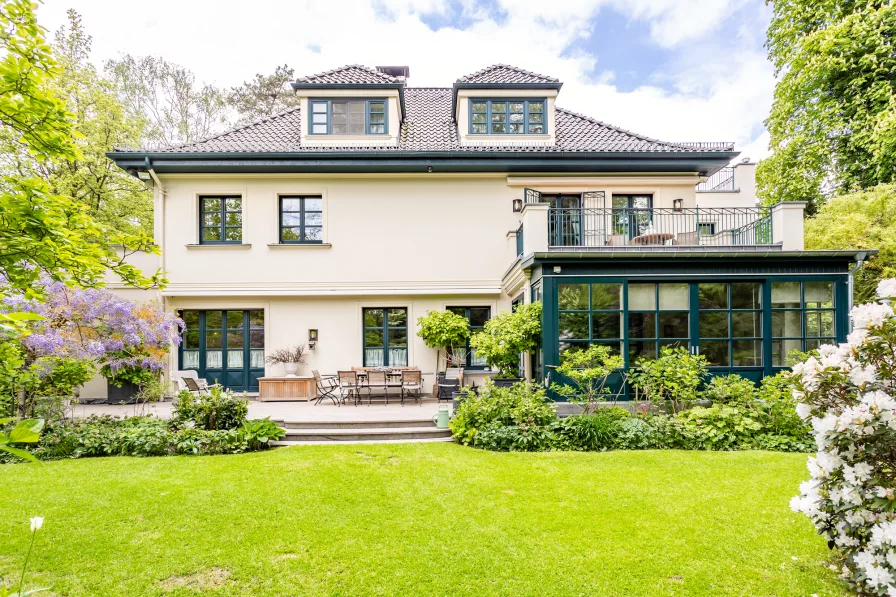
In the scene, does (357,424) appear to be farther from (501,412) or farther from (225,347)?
(225,347)

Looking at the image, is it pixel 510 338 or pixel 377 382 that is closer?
pixel 510 338

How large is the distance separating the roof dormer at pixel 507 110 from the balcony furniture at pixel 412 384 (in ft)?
23.1

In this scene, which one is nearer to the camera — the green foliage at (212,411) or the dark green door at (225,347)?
the green foliage at (212,411)

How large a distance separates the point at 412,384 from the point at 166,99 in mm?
19957

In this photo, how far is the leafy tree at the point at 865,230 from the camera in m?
12.6

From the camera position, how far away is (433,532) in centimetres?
460

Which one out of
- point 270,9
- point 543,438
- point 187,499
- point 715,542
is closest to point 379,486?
point 187,499

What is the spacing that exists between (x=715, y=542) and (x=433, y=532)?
2.67 metres

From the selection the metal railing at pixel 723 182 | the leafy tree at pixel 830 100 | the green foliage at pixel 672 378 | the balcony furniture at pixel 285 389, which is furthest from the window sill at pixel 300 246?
the leafy tree at pixel 830 100

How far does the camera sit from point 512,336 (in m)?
9.62

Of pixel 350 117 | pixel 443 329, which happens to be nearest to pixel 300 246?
pixel 350 117

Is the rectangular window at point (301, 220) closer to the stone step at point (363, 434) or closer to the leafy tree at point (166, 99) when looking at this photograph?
the stone step at point (363, 434)

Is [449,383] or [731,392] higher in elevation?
[731,392]

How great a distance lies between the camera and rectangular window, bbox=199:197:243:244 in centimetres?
1316
